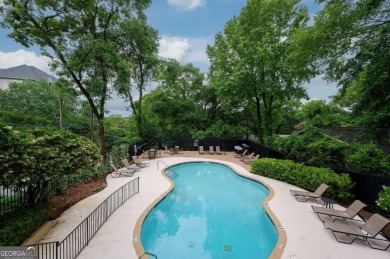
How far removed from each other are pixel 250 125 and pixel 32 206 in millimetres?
25467

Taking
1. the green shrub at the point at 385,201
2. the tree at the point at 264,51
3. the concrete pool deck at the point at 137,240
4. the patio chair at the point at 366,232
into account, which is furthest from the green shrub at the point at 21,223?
the tree at the point at 264,51

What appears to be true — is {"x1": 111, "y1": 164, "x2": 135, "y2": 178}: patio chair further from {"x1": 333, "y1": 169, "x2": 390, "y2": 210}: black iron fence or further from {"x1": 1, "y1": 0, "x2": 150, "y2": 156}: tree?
{"x1": 333, "y1": 169, "x2": 390, "y2": 210}: black iron fence

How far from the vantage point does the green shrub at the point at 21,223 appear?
4.70m

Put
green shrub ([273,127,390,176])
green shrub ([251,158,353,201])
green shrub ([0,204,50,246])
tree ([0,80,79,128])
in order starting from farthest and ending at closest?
tree ([0,80,79,128]), green shrub ([273,127,390,176]), green shrub ([251,158,353,201]), green shrub ([0,204,50,246])

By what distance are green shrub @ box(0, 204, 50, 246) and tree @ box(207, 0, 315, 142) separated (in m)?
16.6

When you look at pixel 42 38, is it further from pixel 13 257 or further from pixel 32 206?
pixel 13 257

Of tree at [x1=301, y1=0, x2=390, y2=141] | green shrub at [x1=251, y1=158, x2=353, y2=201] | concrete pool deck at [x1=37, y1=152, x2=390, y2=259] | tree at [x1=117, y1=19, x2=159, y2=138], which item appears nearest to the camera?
concrete pool deck at [x1=37, y1=152, x2=390, y2=259]

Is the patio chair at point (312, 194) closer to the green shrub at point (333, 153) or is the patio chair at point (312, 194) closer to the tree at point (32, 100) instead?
the green shrub at point (333, 153)

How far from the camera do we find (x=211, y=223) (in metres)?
7.55

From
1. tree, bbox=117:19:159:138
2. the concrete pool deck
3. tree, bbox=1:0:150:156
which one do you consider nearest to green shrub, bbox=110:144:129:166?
tree, bbox=1:0:150:156

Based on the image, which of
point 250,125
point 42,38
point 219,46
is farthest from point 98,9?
point 250,125

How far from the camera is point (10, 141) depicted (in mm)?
4629

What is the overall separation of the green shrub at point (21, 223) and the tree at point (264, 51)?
54.4 ft

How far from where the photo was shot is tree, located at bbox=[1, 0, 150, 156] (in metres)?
11.4
